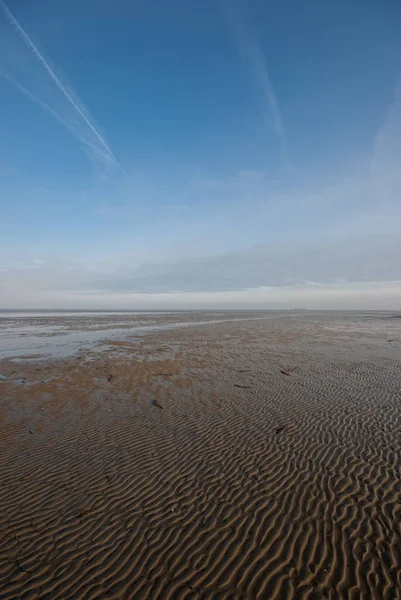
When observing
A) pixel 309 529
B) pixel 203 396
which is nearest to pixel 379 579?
pixel 309 529

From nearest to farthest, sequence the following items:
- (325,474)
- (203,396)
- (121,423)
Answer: (325,474) → (121,423) → (203,396)

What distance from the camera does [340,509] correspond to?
547cm

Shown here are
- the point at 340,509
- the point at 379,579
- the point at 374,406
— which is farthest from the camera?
the point at 374,406

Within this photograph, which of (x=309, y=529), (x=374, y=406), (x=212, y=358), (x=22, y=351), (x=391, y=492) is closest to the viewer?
(x=309, y=529)

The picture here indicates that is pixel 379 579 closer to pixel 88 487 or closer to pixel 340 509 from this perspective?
pixel 340 509

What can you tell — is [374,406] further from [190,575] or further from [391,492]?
[190,575]

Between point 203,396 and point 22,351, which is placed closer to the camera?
point 203,396

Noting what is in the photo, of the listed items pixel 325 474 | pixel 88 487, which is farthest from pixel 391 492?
pixel 88 487

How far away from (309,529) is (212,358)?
1625cm

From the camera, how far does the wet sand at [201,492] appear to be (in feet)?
13.7

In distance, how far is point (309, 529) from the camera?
4.99 metres

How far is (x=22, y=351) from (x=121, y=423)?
18.3 m

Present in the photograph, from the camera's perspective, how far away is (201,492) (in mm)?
6090

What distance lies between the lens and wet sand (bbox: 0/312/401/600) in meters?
4.18
